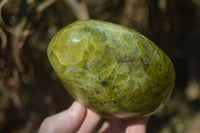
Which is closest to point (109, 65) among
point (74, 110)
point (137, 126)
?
point (74, 110)

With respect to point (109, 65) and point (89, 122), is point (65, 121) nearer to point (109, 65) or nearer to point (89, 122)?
point (89, 122)

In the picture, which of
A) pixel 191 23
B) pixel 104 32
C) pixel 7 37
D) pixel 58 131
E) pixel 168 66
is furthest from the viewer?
pixel 191 23

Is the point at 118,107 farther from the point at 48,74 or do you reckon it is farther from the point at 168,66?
the point at 48,74

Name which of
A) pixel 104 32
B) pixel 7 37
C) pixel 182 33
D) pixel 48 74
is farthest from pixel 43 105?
pixel 182 33

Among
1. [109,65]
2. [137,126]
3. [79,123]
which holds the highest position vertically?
[109,65]

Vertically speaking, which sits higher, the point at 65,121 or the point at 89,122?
the point at 65,121

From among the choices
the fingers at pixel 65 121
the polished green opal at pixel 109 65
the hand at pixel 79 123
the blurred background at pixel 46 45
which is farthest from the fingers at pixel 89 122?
the blurred background at pixel 46 45

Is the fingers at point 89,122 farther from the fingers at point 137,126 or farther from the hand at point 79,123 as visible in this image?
the fingers at point 137,126
